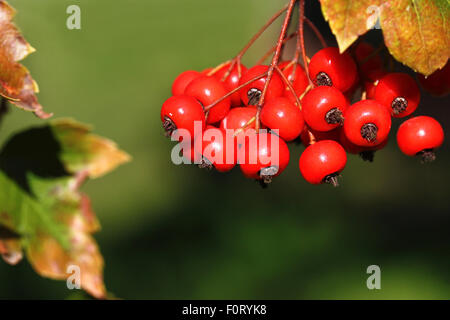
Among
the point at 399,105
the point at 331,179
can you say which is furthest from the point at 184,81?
the point at 399,105

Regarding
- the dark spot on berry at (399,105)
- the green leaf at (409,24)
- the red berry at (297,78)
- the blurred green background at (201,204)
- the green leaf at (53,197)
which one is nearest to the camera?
the green leaf at (409,24)

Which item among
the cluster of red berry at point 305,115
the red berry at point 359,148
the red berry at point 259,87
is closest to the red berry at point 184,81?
the cluster of red berry at point 305,115

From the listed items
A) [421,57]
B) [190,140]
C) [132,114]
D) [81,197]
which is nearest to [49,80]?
[132,114]

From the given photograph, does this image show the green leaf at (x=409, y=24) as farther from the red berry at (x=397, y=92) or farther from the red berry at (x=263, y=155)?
the red berry at (x=263, y=155)

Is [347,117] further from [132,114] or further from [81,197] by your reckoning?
[132,114]

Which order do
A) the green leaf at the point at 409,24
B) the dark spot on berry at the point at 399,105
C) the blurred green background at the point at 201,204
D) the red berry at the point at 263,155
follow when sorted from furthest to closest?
the blurred green background at the point at 201,204
the dark spot on berry at the point at 399,105
the red berry at the point at 263,155
the green leaf at the point at 409,24

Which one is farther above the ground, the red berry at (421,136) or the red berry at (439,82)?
the red berry at (439,82)

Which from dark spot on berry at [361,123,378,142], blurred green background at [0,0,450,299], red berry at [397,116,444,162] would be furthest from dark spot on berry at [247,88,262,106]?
blurred green background at [0,0,450,299]

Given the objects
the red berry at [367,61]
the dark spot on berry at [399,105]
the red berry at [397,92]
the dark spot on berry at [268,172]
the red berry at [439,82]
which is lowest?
the dark spot on berry at [268,172]
